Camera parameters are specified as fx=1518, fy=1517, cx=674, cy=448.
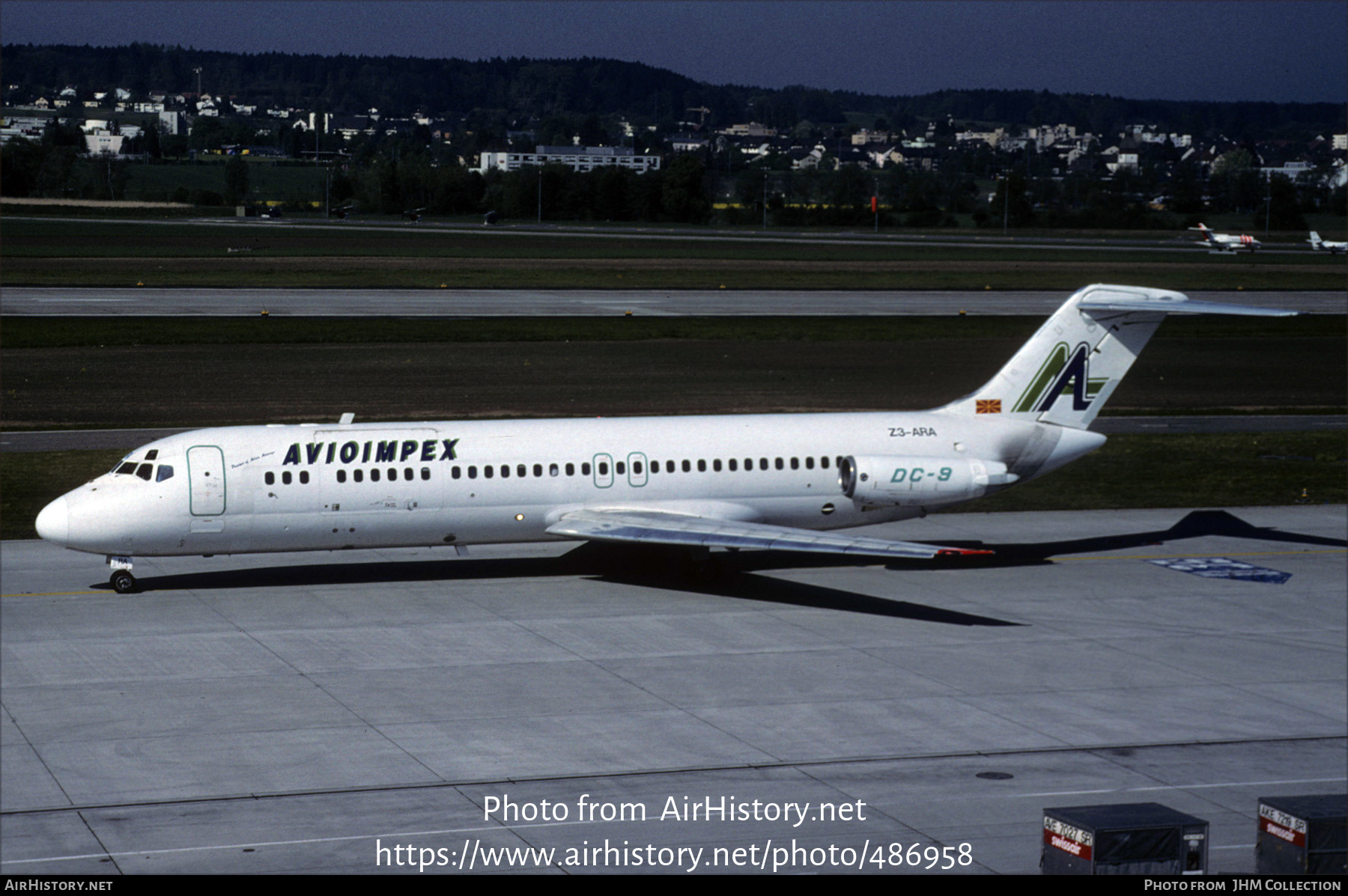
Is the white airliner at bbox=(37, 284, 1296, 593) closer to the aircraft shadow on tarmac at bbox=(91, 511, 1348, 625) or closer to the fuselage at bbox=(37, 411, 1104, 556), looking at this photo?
the fuselage at bbox=(37, 411, 1104, 556)

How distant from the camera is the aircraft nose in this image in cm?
2953

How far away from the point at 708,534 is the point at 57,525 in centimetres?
1269

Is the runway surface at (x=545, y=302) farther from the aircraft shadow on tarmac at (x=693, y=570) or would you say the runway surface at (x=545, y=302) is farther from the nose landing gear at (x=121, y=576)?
the nose landing gear at (x=121, y=576)

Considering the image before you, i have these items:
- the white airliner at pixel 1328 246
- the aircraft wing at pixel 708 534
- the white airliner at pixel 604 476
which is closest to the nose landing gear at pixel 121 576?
the white airliner at pixel 604 476

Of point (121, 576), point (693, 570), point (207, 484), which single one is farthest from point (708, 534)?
point (121, 576)

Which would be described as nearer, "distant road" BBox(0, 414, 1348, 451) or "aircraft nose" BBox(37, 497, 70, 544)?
"aircraft nose" BBox(37, 497, 70, 544)

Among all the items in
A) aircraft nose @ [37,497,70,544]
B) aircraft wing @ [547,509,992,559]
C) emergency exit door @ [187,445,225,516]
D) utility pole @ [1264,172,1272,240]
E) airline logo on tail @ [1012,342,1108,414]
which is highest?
utility pole @ [1264,172,1272,240]

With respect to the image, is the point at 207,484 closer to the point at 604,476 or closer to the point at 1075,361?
the point at 604,476

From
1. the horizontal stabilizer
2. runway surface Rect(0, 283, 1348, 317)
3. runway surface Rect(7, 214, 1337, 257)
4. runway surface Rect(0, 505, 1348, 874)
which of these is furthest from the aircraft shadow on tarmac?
runway surface Rect(7, 214, 1337, 257)

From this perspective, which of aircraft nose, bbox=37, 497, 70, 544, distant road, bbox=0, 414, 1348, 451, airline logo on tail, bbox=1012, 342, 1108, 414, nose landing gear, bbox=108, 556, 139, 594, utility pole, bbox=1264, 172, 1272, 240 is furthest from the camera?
utility pole, bbox=1264, 172, 1272, 240

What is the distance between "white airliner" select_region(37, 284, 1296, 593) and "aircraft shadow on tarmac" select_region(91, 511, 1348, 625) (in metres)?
1.02

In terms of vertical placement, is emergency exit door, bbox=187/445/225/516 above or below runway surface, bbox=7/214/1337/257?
below

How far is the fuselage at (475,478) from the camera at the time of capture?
29.9 meters

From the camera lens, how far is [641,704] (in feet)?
76.3
